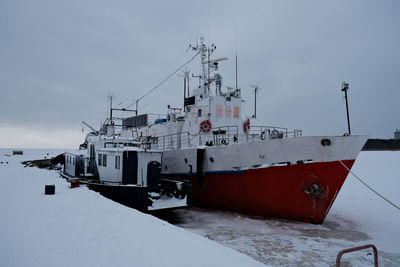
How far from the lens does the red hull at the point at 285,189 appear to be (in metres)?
10.8

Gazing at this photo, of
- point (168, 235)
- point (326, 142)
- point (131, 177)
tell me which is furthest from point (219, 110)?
point (168, 235)

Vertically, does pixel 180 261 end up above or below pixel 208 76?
below

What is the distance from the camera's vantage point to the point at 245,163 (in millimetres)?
12484

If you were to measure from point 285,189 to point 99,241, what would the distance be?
27.2 ft

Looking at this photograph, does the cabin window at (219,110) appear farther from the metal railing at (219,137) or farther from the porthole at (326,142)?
the porthole at (326,142)

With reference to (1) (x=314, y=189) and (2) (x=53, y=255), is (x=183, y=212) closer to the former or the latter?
(1) (x=314, y=189)

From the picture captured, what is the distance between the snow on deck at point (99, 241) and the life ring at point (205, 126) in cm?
800

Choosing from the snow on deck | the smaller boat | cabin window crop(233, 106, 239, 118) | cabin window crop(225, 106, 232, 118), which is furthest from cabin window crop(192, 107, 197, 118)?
the snow on deck

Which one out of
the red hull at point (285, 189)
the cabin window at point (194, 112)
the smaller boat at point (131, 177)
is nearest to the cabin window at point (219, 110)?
the cabin window at point (194, 112)

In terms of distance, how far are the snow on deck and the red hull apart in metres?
6.05

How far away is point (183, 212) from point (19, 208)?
796 cm

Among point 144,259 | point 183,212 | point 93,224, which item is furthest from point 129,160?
point 144,259

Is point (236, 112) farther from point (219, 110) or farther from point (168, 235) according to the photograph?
point (168, 235)

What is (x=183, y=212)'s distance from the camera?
48.6 ft
